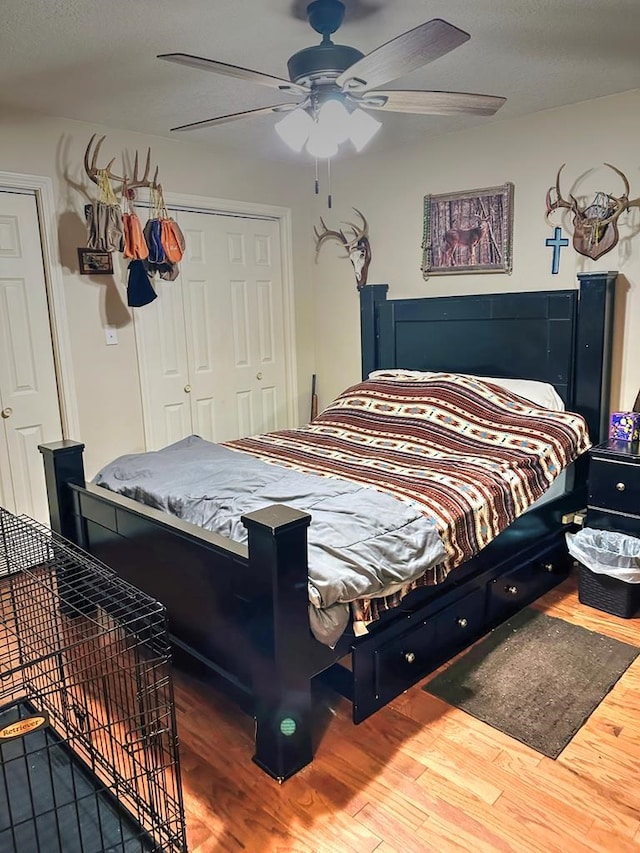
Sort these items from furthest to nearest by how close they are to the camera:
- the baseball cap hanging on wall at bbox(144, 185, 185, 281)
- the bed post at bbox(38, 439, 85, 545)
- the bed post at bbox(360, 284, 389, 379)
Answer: the bed post at bbox(360, 284, 389, 379)
the baseball cap hanging on wall at bbox(144, 185, 185, 281)
the bed post at bbox(38, 439, 85, 545)

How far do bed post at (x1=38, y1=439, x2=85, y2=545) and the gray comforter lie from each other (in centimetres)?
13

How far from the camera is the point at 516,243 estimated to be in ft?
12.0

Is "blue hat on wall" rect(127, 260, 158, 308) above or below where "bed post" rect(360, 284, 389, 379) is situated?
above

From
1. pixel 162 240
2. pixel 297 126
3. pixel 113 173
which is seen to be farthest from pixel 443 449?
pixel 113 173

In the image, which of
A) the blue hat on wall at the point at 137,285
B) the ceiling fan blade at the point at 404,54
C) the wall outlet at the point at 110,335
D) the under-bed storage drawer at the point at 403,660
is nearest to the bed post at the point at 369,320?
the blue hat on wall at the point at 137,285

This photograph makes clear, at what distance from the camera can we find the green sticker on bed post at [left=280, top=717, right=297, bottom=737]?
187 cm

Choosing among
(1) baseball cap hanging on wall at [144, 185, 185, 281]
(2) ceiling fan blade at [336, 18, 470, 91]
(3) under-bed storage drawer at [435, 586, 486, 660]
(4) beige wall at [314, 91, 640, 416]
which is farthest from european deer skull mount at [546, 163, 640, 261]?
(1) baseball cap hanging on wall at [144, 185, 185, 281]

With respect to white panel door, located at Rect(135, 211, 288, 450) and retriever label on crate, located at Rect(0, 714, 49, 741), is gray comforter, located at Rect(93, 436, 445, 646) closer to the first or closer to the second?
retriever label on crate, located at Rect(0, 714, 49, 741)

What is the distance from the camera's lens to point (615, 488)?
9.65 feet

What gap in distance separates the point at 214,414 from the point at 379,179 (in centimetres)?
198

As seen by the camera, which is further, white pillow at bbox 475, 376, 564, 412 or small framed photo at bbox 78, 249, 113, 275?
small framed photo at bbox 78, 249, 113, 275

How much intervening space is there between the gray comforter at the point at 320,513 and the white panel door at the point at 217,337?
48.4 inches

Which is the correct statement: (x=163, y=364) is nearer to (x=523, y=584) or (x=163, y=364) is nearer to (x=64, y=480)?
(x=64, y=480)

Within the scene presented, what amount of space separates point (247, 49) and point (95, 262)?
5.12ft
